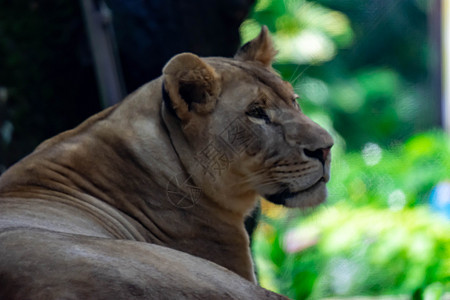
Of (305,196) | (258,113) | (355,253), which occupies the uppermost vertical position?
(258,113)

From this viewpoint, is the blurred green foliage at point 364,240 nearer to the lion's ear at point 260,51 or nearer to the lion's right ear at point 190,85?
the lion's ear at point 260,51

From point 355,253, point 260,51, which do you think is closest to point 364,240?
point 355,253

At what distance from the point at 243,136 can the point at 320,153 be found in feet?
0.80

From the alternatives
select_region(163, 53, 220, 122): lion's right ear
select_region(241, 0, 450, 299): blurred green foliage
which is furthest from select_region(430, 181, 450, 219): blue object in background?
select_region(163, 53, 220, 122): lion's right ear

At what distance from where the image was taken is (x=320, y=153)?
2.29 meters

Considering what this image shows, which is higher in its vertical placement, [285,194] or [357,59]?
[285,194]

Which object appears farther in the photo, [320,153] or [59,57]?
[59,57]

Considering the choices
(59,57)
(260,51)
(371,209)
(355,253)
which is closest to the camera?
(260,51)

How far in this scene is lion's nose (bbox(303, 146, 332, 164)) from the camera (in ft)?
7.49

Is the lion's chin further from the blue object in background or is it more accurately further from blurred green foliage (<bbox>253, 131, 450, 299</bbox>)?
the blue object in background

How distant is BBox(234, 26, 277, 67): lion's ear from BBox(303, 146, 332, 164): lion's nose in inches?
19.7

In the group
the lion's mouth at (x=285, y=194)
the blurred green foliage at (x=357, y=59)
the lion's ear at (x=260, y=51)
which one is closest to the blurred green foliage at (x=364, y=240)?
the blurred green foliage at (x=357, y=59)

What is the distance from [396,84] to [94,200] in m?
8.31

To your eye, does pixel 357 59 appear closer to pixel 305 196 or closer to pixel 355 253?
pixel 355 253
